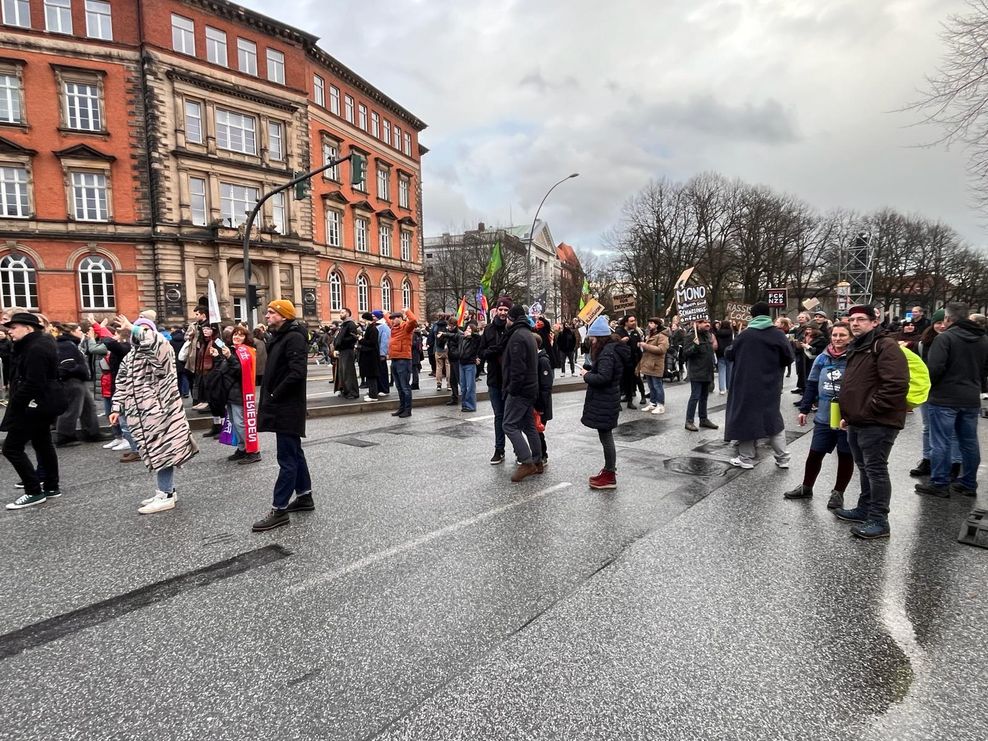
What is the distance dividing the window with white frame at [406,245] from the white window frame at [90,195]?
909 inches

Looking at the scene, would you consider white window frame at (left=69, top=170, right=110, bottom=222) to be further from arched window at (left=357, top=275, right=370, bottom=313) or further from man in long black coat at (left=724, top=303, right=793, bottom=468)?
man in long black coat at (left=724, top=303, right=793, bottom=468)

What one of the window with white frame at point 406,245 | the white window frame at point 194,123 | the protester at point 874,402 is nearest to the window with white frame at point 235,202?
the white window frame at point 194,123

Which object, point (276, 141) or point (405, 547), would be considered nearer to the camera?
point (405, 547)

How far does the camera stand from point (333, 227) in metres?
40.3

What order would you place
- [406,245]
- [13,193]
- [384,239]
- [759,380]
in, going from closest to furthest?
1. [759,380]
2. [13,193]
3. [384,239]
4. [406,245]

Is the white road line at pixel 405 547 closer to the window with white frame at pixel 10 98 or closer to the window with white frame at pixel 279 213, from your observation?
the window with white frame at pixel 279 213

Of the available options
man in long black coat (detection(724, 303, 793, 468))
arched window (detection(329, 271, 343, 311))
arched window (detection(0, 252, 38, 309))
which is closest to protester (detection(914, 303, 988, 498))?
man in long black coat (detection(724, 303, 793, 468))

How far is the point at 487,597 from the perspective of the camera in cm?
345

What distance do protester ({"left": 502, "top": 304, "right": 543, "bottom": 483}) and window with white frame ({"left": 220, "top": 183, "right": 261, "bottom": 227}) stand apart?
32467 mm

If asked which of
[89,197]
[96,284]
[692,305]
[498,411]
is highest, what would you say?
[89,197]

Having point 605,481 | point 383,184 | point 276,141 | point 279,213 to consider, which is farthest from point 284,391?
point 383,184

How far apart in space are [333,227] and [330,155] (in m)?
5.32

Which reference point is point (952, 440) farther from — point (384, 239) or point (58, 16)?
point (384, 239)

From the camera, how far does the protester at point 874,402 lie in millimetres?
4215
